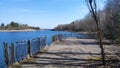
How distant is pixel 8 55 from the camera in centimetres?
1507

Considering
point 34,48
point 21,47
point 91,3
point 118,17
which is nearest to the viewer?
point 91,3

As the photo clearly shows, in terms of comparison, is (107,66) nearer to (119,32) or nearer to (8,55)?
(8,55)

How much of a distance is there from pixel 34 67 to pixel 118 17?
15.0 meters

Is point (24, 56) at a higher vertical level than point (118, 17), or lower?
lower

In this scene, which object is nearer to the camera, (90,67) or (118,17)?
(90,67)

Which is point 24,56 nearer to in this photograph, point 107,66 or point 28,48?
point 28,48

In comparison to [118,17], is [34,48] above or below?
below

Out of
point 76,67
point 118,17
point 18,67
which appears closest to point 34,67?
point 18,67

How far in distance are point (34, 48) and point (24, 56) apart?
4.00 m

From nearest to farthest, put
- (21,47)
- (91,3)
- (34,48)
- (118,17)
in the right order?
(91,3) < (21,47) < (34,48) < (118,17)

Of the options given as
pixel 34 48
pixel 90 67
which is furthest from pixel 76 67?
pixel 34 48

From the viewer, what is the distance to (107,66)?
15.2 metres

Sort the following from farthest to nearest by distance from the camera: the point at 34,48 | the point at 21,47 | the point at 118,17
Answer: the point at 118,17 → the point at 34,48 → the point at 21,47

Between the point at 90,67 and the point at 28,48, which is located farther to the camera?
the point at 28,48
